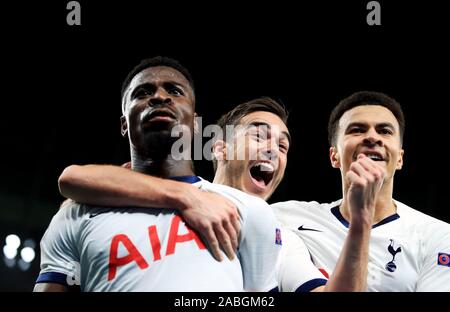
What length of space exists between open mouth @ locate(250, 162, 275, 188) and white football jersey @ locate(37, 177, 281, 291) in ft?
3.13

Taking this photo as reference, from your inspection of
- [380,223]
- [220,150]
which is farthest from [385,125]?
[220,150]

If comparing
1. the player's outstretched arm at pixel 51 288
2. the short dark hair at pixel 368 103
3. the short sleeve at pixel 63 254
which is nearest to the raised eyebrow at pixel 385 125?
the short dark hair at pixel 368 103

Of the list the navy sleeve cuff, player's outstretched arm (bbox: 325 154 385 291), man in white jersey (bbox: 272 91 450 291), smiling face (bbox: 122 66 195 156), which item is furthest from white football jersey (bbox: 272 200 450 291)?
smiling face (bbox: 122 66 195 156)

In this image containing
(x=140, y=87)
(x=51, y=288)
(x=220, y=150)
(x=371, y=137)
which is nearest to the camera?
(x=51, y=288)

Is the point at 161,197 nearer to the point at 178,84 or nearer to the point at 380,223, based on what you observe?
the point at 178,84

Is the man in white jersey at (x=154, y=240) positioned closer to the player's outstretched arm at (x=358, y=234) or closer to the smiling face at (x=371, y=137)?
the player's outstretched arm at (x=358, y=234)

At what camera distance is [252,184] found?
116 inches

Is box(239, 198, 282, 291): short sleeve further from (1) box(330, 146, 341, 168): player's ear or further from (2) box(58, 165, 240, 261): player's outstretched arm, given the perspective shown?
(1) box(330, 146, 341, 168): player's ear

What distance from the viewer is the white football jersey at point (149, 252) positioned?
1710mm

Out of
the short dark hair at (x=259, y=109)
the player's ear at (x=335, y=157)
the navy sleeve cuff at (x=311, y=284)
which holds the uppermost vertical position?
the short dark hair at (x=259, y=109)

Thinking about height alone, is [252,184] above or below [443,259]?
above

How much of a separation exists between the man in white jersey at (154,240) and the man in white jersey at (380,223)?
0.58 meters

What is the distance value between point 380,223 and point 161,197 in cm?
117

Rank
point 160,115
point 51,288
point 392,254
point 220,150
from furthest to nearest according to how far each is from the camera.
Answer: point 220,150 → point 392,254 → point 160,115 → point 51,288
